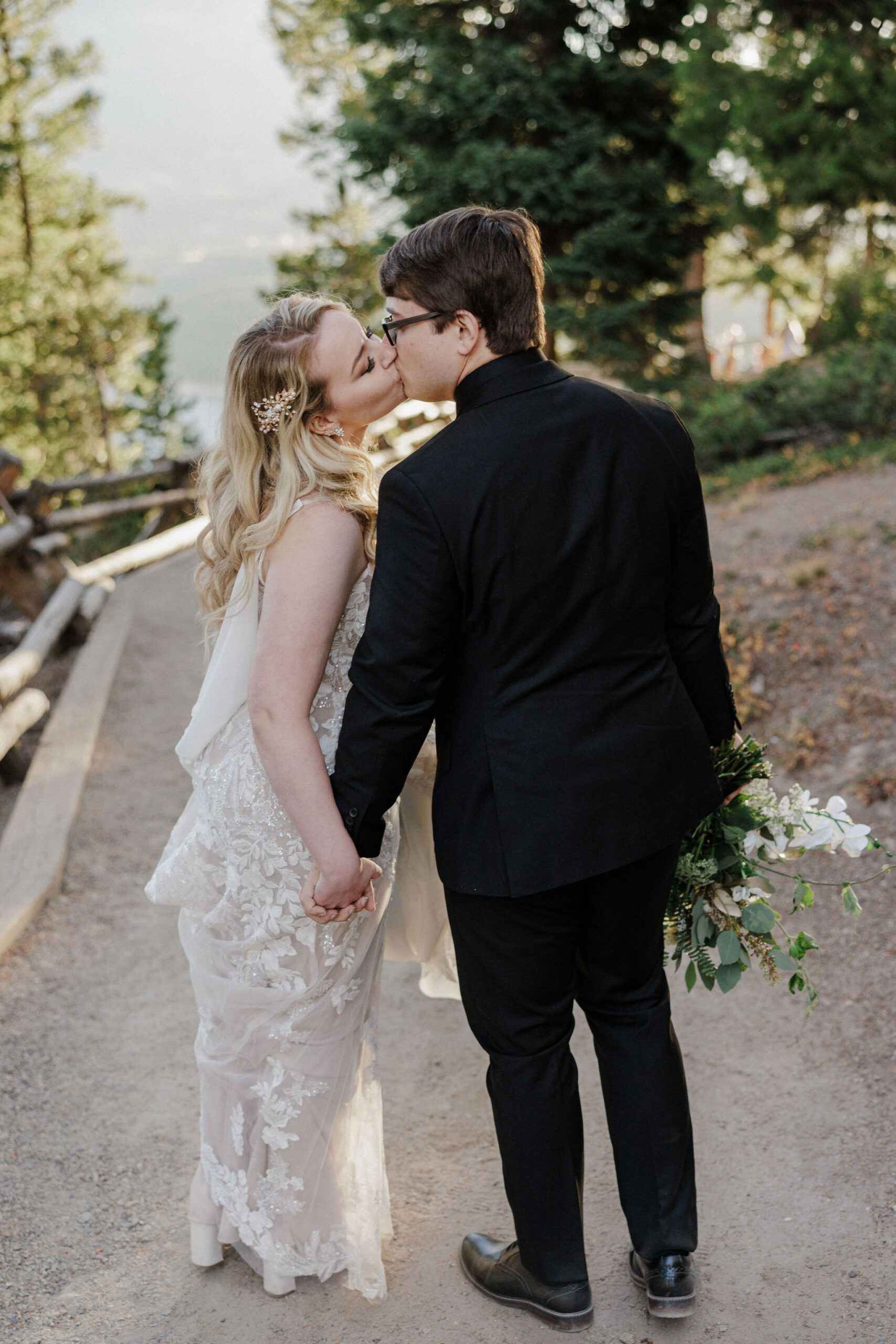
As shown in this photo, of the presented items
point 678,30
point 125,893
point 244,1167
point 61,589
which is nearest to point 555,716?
point 244,1167

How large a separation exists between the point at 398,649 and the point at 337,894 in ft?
1.69

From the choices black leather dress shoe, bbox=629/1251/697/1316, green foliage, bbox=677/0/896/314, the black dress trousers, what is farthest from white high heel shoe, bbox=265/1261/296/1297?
green foliage, bbox=677/0/896/314

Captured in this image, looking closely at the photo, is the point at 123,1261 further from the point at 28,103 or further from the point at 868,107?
the point at 28,103

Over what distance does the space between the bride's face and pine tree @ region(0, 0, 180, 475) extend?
16.4 metres

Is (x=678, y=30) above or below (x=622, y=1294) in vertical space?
above

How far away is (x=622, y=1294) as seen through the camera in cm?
229

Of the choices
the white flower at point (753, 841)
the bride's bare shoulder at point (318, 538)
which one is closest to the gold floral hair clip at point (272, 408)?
the bride's bare shoulder at point (318, 538)

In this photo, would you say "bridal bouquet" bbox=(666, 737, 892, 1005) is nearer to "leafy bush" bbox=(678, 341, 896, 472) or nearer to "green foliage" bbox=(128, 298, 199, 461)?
"leafy bush" bbox=(678, 341, 896, 472)

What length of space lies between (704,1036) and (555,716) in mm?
1804

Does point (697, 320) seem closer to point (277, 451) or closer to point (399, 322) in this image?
point (277, 451)

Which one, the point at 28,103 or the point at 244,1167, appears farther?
the point at 28,103

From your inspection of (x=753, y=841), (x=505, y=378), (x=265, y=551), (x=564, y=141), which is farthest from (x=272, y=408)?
(x=564, y=141)

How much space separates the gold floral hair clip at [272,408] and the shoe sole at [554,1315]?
185 cm

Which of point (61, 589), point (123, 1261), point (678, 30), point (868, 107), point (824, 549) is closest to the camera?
point (123, 1261)
